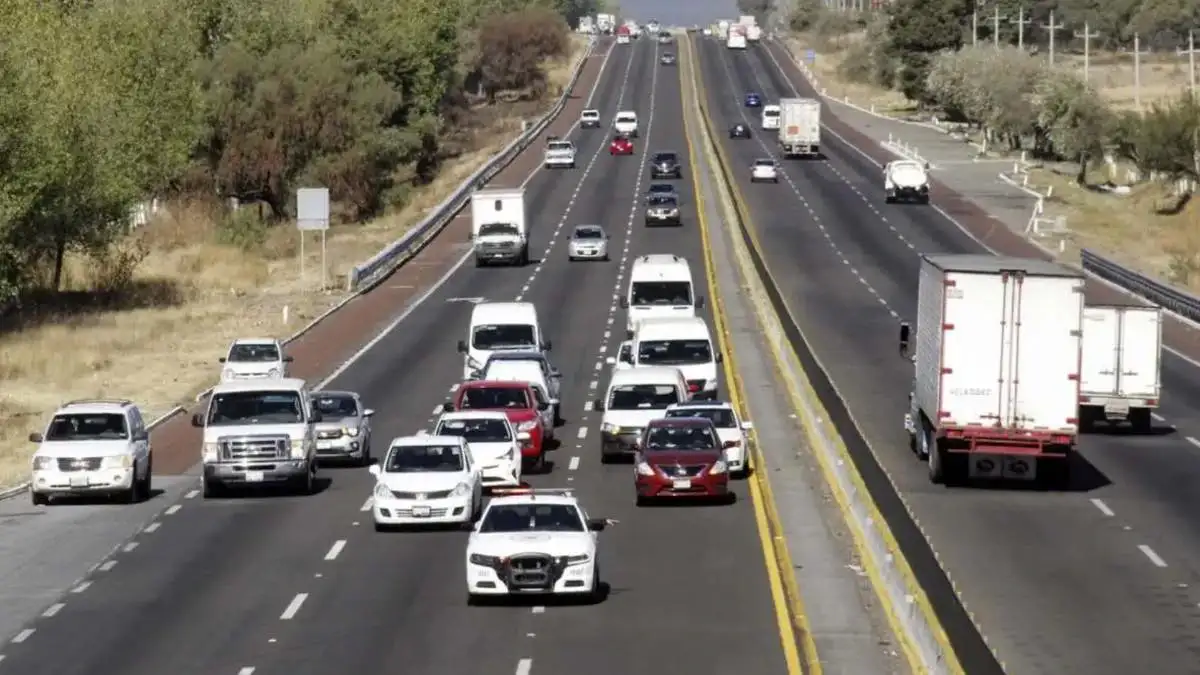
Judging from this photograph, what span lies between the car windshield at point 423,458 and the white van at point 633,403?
6565 millimetres

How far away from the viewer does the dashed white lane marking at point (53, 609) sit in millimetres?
26125

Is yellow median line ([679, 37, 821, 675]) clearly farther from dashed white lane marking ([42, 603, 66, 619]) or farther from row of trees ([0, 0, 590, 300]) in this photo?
row of trees ([0, 0, 590, 300])

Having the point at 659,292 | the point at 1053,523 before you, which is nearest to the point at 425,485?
→ the point at 1053,523

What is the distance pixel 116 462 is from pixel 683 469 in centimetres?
945

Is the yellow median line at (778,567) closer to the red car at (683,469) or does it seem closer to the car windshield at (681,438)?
the red car at (683,469)

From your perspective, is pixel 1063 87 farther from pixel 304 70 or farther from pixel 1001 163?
pixel 304 70

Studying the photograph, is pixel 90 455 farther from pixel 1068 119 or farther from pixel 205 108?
pixel 1068 119

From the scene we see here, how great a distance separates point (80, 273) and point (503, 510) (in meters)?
59.8

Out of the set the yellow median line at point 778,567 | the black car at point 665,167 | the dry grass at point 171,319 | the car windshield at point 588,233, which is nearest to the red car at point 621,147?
the black car at point 665,167

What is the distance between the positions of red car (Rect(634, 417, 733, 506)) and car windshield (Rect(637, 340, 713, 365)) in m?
11.1

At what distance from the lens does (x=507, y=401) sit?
39906mm

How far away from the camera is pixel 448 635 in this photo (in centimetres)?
2397

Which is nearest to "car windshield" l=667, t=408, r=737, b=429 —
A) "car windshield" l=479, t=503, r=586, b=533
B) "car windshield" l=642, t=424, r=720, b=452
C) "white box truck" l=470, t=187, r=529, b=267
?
"car windshield" l=642, t=424, r=720, b=452

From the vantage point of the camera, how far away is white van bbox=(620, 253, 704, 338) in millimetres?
54625
